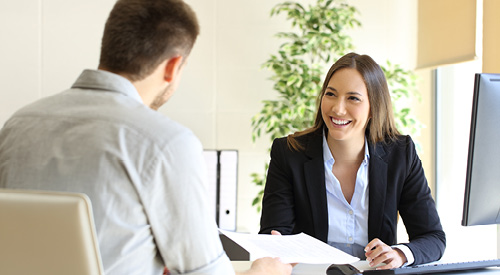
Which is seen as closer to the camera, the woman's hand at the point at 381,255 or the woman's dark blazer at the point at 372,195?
the woman's hand at the point at 381,255

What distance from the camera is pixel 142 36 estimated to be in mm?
1213

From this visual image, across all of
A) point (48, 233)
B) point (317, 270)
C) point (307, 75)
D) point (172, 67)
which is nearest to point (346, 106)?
point (317, 270)

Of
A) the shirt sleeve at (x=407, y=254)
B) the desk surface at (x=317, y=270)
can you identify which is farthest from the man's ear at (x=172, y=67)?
the shirt sleeve at (x=407, y=254)

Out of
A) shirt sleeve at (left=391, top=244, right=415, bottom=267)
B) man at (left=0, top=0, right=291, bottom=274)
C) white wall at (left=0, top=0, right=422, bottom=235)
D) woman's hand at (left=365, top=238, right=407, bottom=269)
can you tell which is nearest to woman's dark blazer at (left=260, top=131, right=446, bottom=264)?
shirt sleeve at (left=391, top=244, right=415, bottom=267)

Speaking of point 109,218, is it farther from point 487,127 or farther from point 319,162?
point 319,162

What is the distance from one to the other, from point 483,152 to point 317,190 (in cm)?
73

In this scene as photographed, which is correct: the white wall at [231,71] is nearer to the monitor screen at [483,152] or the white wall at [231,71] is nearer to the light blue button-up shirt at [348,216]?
the light blue button-up shirt at [348,216]

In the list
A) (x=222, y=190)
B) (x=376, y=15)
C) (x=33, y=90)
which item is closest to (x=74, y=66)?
(x=33, y=90)

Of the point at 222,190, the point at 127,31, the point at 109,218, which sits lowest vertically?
the point at 222,190

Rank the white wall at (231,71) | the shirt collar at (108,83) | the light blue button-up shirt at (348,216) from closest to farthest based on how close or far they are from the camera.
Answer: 1. the shirt collar at (108,83)
2. the light blue button-up shirt at (348,216)
3. the white wall at (231,71)

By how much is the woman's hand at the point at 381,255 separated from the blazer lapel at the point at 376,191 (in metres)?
0.34

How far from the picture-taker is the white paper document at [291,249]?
59.1 inches

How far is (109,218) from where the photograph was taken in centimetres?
109

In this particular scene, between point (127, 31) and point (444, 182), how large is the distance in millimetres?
3528
